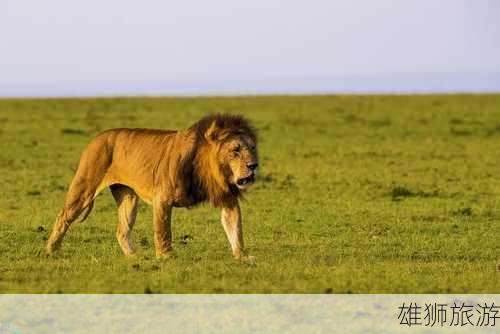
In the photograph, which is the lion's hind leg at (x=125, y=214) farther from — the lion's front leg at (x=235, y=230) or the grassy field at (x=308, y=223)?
the lion's front leg at (x=235, y=230)

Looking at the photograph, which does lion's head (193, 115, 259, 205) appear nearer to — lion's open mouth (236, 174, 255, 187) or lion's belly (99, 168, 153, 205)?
lion's open mouth (236, 174, 255, 187)

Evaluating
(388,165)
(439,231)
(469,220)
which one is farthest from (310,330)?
(388,165)

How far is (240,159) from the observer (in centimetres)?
1098

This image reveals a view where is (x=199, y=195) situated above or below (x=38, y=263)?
above

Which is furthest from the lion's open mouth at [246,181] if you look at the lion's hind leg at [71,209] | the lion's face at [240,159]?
the lion's hind leg at [71,209]

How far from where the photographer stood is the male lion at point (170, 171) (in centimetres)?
1111

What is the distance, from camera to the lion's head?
35.9ft

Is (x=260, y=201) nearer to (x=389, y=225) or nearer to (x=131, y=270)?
(x=389, y=225)

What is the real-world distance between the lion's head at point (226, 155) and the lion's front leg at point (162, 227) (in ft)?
1.55

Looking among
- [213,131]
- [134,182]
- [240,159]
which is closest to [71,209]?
[134,182]

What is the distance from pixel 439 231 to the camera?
1477 cm

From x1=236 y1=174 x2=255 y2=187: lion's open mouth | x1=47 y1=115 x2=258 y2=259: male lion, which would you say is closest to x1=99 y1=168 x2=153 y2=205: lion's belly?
x1=47 y1=115 x2=258 y2=259: male lion

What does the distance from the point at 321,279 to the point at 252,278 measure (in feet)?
2.06

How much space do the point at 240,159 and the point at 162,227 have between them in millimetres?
1086
